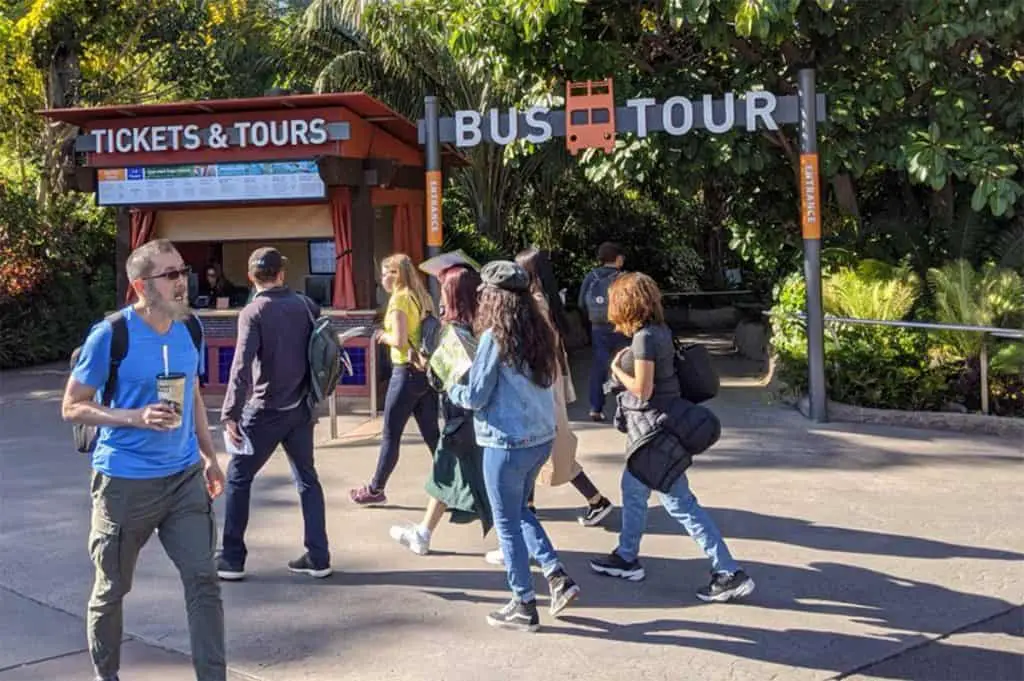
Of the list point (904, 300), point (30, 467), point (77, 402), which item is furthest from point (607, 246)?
point (77, 402)

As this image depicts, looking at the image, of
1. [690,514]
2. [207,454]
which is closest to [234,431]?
[207,454]

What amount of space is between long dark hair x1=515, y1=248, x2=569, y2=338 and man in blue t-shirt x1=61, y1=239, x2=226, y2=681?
2.40 meters

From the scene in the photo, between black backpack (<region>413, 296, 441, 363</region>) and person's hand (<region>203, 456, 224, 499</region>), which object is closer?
person's hand (<region>203, 456, 224, 499</region>)

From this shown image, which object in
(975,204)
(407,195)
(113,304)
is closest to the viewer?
(975,204)

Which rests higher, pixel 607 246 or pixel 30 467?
pixel 607 246

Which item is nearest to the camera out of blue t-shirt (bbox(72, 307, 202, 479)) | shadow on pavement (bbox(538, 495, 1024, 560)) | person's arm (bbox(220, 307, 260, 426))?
blue t-shirt (bbox(72, 307, 202, 479))

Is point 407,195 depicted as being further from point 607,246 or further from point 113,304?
point 113,304

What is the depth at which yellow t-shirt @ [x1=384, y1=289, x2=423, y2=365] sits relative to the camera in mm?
7227

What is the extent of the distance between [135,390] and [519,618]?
2033mm

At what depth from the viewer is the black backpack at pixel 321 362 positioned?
605 centimetres

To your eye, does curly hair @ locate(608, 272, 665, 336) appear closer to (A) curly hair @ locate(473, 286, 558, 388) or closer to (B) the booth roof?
(A) curly hair @ locate(473, 286, 558, 388)

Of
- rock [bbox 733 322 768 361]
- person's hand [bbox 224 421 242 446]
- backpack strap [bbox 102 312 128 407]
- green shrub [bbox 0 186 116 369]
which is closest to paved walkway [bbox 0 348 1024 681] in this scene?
person's hand [bbox 224 421 242 446]

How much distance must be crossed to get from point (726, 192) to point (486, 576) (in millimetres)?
9731

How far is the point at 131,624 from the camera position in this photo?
547cm
